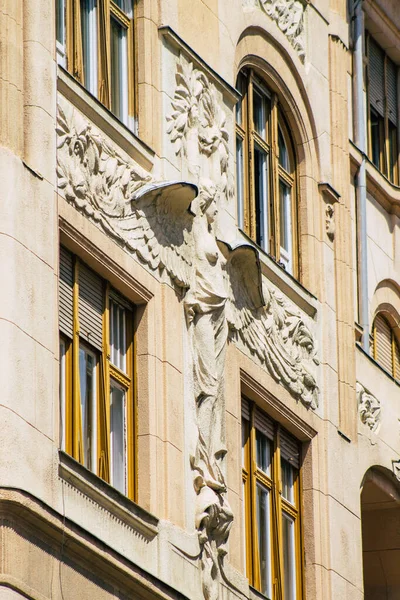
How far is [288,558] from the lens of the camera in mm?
30062

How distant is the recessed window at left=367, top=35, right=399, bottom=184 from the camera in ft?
120

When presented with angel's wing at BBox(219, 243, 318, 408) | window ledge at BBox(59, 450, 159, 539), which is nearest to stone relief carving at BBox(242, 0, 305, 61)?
angel's wing at BBox(219, 243, 318, 408)

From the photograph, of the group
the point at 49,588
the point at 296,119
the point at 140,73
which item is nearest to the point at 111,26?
the point at 140,73

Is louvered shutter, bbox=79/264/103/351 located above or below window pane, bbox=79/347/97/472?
above

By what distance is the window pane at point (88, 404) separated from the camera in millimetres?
25312

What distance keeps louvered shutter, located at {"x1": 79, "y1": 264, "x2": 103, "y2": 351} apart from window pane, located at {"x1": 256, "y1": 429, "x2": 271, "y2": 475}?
169 inches

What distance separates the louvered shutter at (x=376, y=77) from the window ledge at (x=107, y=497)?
486 inches

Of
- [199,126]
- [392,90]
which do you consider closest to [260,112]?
[199,126]

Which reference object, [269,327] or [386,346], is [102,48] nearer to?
[269,327]

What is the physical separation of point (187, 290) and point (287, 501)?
389 cm

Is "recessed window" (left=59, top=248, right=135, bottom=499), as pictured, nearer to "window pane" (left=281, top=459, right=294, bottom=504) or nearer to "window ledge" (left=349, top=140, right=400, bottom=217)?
"window pane" (left=281, top=459, right=294, bottom=504)

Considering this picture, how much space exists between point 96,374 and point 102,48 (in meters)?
3.74

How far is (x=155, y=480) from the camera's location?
2614cm

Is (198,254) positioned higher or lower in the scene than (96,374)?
higher
